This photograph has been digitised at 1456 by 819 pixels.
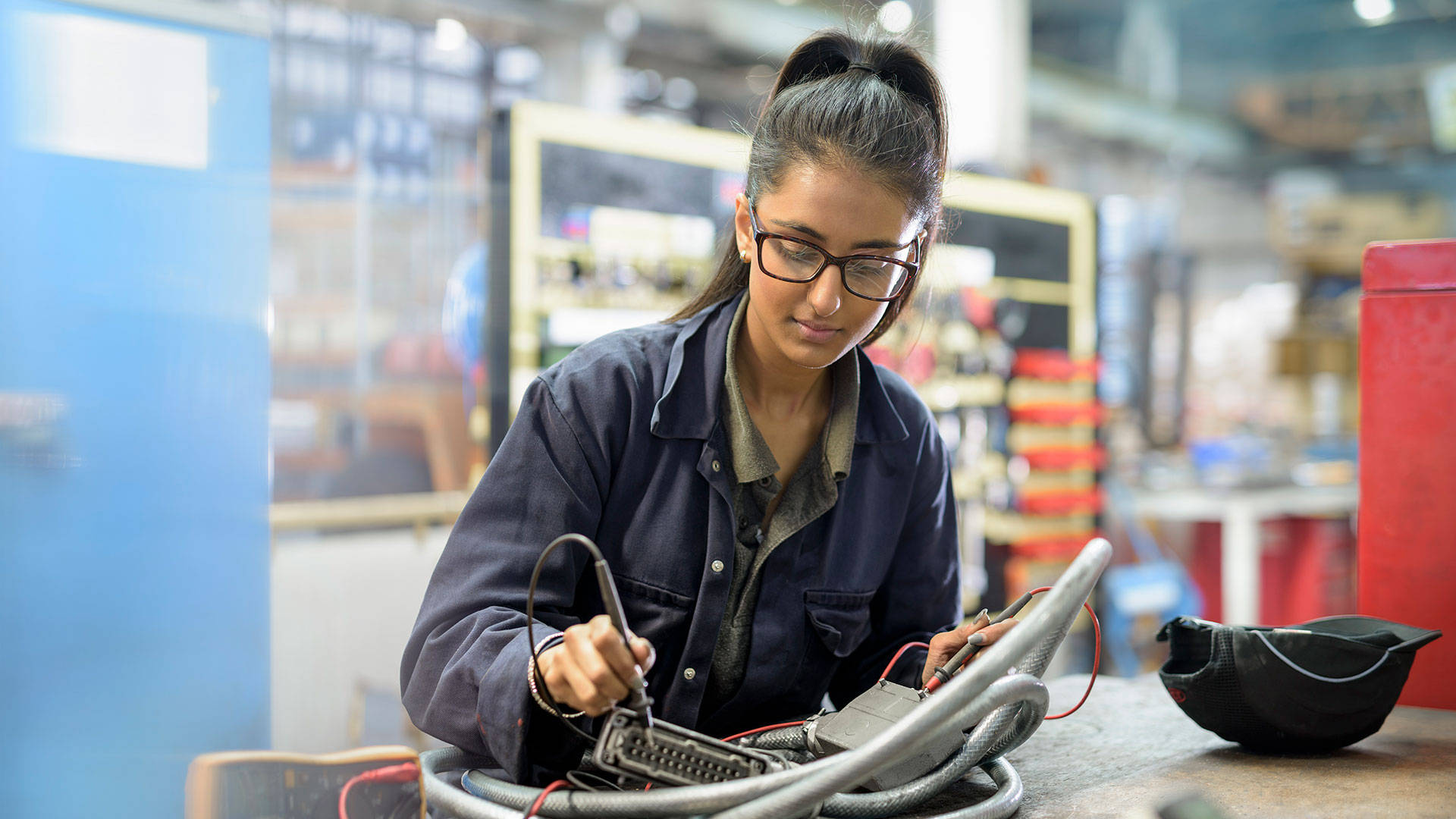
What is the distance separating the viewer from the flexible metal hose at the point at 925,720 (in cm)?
90

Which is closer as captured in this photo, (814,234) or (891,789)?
(891,789)

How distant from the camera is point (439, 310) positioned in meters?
4.84

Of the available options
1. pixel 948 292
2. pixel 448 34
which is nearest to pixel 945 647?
pixel 948 292

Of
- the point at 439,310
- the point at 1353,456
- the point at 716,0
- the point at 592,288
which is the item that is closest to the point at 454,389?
the point at 439,310

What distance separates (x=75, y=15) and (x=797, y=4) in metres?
5.93

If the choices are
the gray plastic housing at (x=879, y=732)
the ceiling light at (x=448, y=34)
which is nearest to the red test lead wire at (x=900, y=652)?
the gray plastic housing at (x=879, y=732)

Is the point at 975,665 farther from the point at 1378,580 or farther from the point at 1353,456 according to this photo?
the point at 1353,456

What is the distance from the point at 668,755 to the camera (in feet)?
3.18

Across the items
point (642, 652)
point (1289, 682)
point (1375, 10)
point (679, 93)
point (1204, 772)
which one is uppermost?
point (1375, 10)

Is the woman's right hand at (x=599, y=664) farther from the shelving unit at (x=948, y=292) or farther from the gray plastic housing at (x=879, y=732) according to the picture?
the shelving unit at (x=948, y=292)

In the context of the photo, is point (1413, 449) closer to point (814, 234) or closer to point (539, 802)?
point (814, 234)

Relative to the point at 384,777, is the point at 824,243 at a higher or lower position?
higher

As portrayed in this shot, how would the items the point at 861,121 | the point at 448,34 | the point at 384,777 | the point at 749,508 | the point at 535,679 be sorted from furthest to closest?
the point at 448,34 → the point at 749,508 → the point at 861,121 → the point at 384,777 → the point at 535,679

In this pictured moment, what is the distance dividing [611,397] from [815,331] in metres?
0.25
